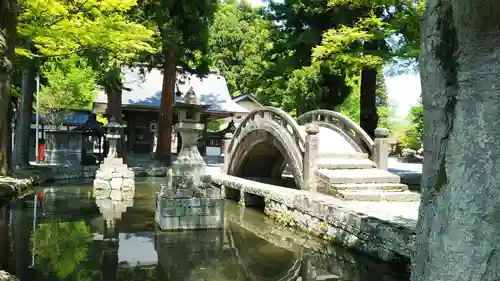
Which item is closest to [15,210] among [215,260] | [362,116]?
[215,260]

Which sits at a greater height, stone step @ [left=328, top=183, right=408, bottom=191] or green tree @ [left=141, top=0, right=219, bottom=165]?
green tree @ [left=141, top=0, right=219, bottom=165]

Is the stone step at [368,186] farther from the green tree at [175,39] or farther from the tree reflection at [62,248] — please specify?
the green tree at [175,39]

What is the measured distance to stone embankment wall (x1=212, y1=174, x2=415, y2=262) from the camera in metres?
6.74

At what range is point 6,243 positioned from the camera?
24.1 feet

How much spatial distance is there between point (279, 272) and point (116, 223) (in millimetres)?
4756

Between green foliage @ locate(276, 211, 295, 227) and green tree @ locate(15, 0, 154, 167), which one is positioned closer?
green tree @ locate(15, 0, 154, 167)

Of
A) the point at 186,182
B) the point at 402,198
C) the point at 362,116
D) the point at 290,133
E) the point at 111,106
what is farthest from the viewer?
the point at 111,106

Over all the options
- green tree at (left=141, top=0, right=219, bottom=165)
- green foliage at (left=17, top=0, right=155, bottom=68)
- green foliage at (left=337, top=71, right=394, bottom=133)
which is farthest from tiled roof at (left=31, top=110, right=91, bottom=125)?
green foliage at (left=337, top=71, right=394, bottom=133)

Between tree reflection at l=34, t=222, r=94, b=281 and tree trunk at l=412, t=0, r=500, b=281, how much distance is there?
497cm

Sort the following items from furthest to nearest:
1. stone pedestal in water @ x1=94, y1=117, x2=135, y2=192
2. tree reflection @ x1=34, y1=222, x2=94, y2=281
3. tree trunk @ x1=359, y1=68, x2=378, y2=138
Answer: tree trunk @ x1=359, y1=68, x2=378, y2=138
stone pedestal in water @ x1=94, y1=117, x2=135, y2=192
tree reflection @ x1=34, y1=222, x2=94, y2=281

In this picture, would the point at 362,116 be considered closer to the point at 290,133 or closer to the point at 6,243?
the point at 290,133

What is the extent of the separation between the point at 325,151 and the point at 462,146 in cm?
1010

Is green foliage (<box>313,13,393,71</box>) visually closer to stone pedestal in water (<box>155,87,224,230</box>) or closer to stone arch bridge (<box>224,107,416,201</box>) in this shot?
stone arch bridge (<box>224,107,416,201</box>)

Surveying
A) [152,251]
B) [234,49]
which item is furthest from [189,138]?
[234,49]
